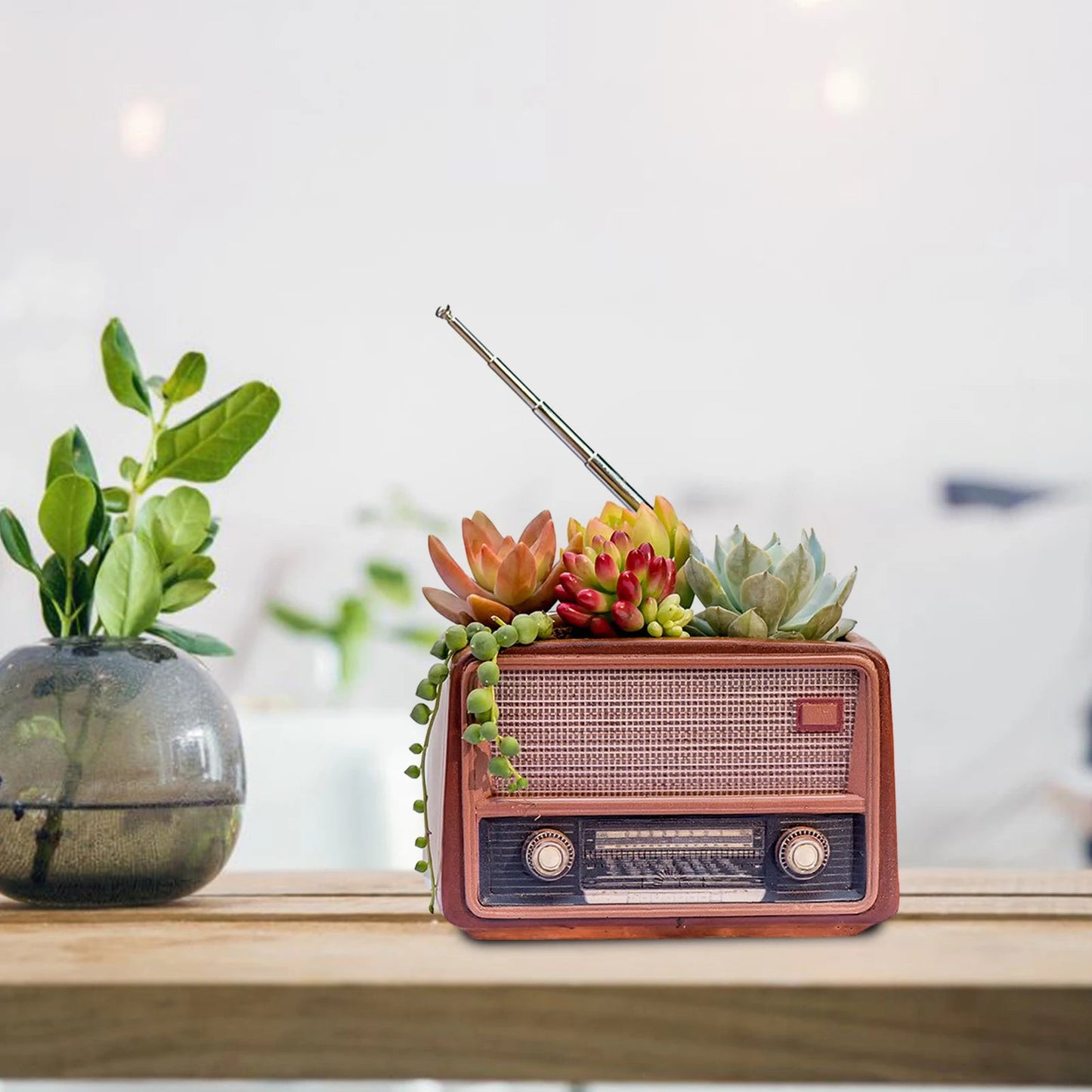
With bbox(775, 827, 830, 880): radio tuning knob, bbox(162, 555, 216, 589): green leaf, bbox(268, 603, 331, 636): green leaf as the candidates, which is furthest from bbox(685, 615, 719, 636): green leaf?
bbox(268, 603, 331, 636): green leaf

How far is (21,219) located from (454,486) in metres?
1.16

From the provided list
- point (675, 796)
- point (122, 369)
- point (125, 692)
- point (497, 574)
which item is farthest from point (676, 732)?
point (122, 369)

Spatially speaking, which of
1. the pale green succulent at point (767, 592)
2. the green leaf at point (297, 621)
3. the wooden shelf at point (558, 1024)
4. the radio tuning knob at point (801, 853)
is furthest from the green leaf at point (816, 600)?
the green leaf at point (297, 621)

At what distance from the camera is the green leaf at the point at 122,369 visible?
1.00 meters

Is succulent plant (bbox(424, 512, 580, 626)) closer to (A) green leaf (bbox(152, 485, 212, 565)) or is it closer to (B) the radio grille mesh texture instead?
(B) the radio grille mesh texture

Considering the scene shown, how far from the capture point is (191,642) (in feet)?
3.38

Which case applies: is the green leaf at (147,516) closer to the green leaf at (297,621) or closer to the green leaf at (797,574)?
the green leaf at (797,574)

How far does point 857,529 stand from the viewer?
10.7 ft

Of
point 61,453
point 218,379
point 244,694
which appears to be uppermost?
point 218,379

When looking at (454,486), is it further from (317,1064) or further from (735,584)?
(317,1064)

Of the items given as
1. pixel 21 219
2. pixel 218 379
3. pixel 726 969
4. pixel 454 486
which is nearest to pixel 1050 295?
pixel 454 486

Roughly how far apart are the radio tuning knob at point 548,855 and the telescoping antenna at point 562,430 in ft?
0.77

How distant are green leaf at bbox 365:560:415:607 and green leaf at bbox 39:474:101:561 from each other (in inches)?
88.6

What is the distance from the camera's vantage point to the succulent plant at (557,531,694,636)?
84 cm
